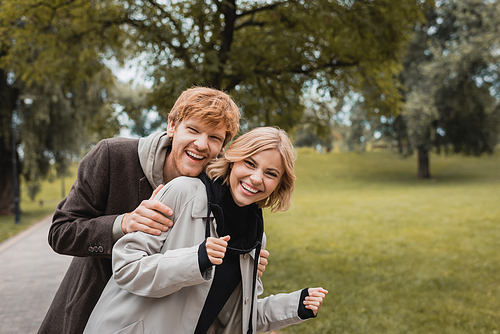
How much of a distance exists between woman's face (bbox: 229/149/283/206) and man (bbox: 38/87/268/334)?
20cm

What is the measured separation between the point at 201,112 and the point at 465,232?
1177cm

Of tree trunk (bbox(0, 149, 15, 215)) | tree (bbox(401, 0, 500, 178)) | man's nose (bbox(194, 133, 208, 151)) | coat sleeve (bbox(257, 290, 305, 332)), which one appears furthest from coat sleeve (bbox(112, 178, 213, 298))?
tree (bbox(401, 0, 500, 178))

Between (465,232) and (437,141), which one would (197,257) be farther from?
(437,141)

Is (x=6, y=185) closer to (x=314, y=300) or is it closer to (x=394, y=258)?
(x=394, y=258)

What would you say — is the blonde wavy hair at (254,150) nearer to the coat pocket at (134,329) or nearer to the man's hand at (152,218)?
the man's hand at (152,218)

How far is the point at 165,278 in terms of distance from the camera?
148 cm

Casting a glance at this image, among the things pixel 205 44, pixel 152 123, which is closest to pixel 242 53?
pixel 205 44

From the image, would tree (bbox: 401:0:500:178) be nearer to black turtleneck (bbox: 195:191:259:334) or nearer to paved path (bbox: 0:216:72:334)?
paved path (bbox: 0:216:72:334)

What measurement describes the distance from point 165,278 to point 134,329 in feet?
0.97

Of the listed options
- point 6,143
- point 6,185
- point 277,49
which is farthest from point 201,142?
point 6,185

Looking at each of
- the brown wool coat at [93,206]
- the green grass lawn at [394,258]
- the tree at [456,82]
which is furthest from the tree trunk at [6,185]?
the tree at [456,82]

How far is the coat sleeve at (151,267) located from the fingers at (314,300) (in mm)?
606

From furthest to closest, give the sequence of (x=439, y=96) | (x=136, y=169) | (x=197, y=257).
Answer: (x=439, y=96) < (x=136, y=169) < (x=197, y=257)

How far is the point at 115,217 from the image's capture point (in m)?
1.77
